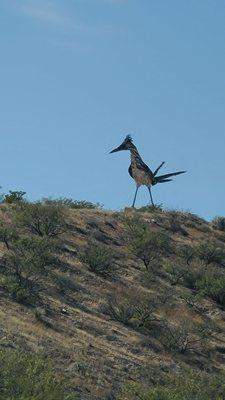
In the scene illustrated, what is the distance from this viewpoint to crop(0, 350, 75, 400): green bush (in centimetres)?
2119

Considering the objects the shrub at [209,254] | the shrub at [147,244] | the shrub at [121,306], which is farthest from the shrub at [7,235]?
the shrub at [209,254]

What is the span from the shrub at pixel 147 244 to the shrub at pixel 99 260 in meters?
1.88

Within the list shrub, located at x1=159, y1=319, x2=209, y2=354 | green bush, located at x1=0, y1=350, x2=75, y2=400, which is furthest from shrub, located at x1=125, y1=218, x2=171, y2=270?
green bush, located at x1=0, y1=350, x2=75, y2=400

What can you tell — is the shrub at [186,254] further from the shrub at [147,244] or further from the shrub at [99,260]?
the shrub at [99,260]

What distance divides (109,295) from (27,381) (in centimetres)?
1149

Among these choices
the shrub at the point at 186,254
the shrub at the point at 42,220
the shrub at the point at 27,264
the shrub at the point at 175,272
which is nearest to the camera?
the shrub at the point at 27,264

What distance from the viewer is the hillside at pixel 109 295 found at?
26.6 metres

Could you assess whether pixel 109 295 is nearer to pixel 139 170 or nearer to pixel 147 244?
pixel 147 244

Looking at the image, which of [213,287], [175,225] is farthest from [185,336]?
[175,225]

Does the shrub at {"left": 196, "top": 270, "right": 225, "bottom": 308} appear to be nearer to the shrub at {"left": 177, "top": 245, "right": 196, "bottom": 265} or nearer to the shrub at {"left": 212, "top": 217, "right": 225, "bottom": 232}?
the shrub at {"left": 177, "top": 245, "right": 196, "bottom": 265}

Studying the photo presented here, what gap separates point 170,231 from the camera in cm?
4331

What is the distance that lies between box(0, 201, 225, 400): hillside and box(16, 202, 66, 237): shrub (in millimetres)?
35

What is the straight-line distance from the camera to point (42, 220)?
37469 mm

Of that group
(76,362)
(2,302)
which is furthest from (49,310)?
(76,362)
